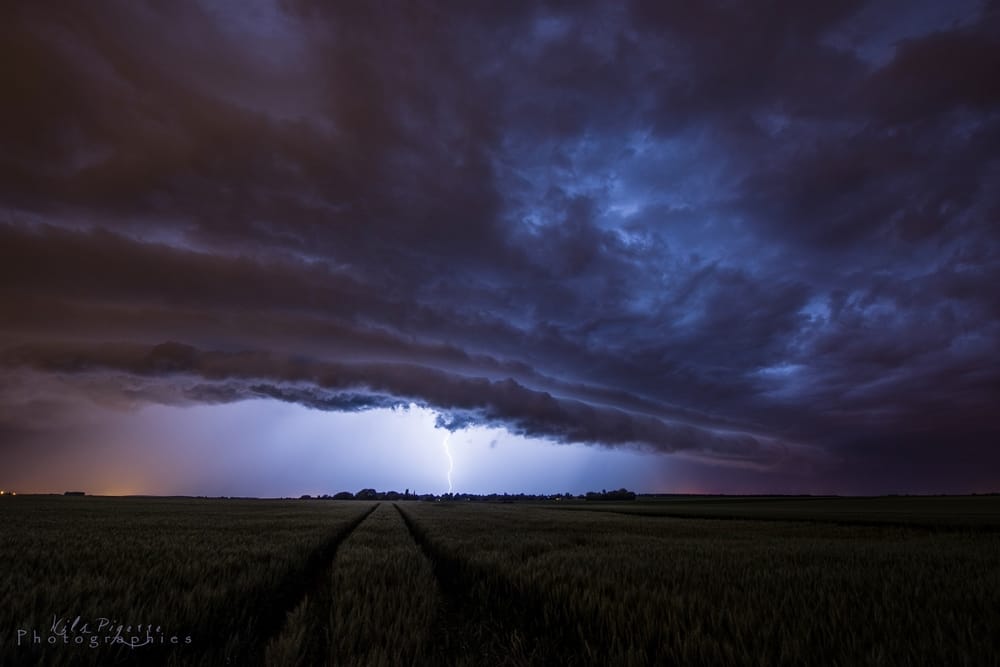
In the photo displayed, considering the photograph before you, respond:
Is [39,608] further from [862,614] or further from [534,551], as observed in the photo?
[534,551]

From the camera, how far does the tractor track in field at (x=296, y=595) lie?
238 inches

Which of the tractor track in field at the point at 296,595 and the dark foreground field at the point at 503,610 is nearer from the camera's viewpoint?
the dark foreground field at the point at 503,610

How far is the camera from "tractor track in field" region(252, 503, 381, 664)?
19.8 ft

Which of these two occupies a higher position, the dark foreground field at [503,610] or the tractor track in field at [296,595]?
the dark foreground field at [503,610]

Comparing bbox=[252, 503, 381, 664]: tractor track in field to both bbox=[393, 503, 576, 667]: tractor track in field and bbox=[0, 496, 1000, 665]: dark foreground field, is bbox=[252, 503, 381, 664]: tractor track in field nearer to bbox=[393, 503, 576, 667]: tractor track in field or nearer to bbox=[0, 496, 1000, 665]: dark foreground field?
bbox=[0, 496, 1000, 665]: dark foreground field

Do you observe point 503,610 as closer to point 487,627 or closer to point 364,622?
point 487,627

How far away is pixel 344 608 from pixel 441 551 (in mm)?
7667

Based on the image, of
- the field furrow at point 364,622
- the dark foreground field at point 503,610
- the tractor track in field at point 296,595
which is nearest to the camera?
the dark foreground field at point 503,610

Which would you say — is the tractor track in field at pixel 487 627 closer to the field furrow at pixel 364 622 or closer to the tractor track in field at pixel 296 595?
the field furrow at pixel 364 622

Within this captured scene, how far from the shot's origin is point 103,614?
15.6 feet

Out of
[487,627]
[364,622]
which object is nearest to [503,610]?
[487,627]

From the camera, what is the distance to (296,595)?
31.6 ft

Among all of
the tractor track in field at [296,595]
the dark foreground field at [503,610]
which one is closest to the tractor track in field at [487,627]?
the dark foreground field at [503,610]

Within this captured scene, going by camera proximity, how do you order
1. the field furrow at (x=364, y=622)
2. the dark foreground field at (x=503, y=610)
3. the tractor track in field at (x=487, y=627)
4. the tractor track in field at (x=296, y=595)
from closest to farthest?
1. the dark foreground field at (x=503, y=610)
2. the field furrow at (x=364, y=622)
3. the tractor track in field at (x=487, y=627)
4. the tractor track in field at (x=296, y=595)
